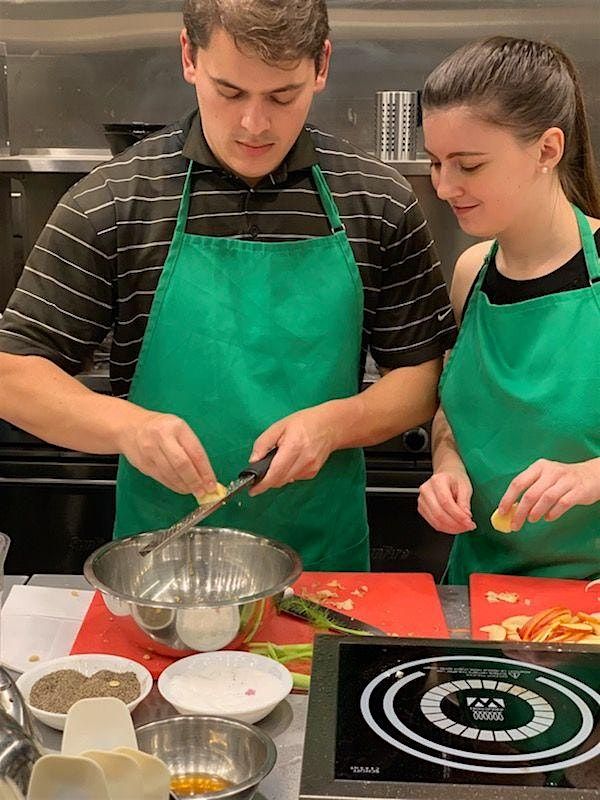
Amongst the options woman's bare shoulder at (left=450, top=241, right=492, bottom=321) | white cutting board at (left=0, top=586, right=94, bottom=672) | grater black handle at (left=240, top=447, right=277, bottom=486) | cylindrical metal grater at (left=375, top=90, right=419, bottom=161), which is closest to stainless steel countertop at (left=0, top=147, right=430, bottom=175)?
cylindrical metal grater at (left=375, top=90, right=419, bottom=161)

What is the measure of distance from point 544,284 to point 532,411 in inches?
8.9

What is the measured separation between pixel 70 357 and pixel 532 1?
7.72ft

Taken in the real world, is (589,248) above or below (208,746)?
above

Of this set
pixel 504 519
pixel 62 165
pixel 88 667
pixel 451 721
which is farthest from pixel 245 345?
pixel 62 165

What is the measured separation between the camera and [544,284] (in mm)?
1773

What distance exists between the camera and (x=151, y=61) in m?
3.50

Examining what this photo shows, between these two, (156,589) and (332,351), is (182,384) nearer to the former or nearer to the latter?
(332,351)

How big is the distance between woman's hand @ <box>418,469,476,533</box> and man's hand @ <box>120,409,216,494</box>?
0.34 m

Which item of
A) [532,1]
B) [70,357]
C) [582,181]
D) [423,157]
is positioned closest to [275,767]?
[70,357]

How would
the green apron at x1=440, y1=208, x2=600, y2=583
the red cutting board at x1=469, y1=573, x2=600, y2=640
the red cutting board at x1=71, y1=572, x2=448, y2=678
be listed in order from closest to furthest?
the red cutting board at x1=71, y1=572, x2=448, y2=678, the red cutting board at x1=469, y1=573, x2=600, y2=640, the green apron at x1=440, y1=208, x2=600, y2=583

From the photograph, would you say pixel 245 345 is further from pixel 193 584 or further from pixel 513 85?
pixel 513 85

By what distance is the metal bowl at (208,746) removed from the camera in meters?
1.10

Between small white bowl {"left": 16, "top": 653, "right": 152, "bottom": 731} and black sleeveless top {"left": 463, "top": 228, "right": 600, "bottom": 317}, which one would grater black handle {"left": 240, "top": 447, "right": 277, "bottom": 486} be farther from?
black sleeveless top {"left": 463, "top": 228, "right": 600, "bottom": 317}

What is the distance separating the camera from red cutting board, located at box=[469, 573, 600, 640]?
159cm
